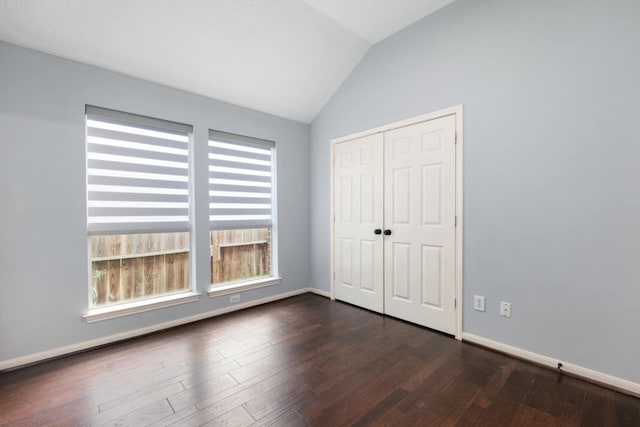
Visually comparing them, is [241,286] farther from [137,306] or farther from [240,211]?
[137,306]

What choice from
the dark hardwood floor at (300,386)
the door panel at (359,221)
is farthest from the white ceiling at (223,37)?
the dark hardwood floor at (300,386)

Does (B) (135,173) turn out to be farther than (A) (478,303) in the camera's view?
Yes

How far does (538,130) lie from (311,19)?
223cm

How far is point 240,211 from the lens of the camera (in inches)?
137

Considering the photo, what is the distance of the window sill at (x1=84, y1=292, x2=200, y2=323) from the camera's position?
96.9 inches

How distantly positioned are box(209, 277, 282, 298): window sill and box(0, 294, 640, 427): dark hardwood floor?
1.91 ft

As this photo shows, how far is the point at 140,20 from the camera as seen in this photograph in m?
2.26

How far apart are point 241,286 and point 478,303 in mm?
2519

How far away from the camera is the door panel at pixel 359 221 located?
10.7 feet

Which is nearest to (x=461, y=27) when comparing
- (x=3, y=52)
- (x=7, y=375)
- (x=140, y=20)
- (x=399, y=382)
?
(x=140, y=20)

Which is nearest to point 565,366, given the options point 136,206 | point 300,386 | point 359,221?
point 300,386

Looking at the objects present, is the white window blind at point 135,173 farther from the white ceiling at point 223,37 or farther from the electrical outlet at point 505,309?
the electrical outlet at point 505,309

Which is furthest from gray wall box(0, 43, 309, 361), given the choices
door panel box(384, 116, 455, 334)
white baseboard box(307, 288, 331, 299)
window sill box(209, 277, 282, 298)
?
door panel box(384, 116, 455, 334)

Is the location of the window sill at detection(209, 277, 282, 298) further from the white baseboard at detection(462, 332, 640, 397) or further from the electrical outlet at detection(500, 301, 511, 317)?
the electrical outlet at detection(500, 301, 511, 317)
